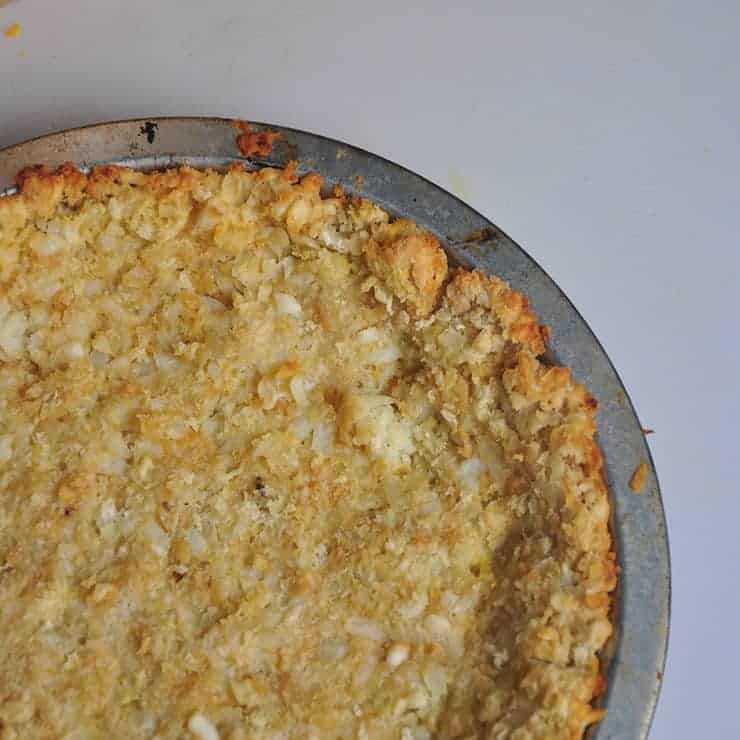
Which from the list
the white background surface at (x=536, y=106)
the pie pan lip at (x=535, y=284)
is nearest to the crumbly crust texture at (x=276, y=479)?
the pie pan lip at (x=535, y=284)

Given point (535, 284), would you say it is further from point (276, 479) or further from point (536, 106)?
point (536, 106)

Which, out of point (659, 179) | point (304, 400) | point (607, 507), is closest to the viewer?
point (607, 507)

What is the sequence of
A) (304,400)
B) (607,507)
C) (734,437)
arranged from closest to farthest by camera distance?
(607,507) < (304,400) < (734,437)

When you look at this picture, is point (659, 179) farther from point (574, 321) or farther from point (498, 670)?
point (498, 670)

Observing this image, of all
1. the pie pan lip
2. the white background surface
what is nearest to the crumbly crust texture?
the pie pan lip

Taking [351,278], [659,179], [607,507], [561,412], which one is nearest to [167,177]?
[351,278]

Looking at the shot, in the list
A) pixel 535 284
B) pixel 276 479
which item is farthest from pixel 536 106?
pixel 276 479

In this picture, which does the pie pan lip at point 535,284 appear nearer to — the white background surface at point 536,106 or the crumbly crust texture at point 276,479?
the crumbly crust texture at point 276,479
